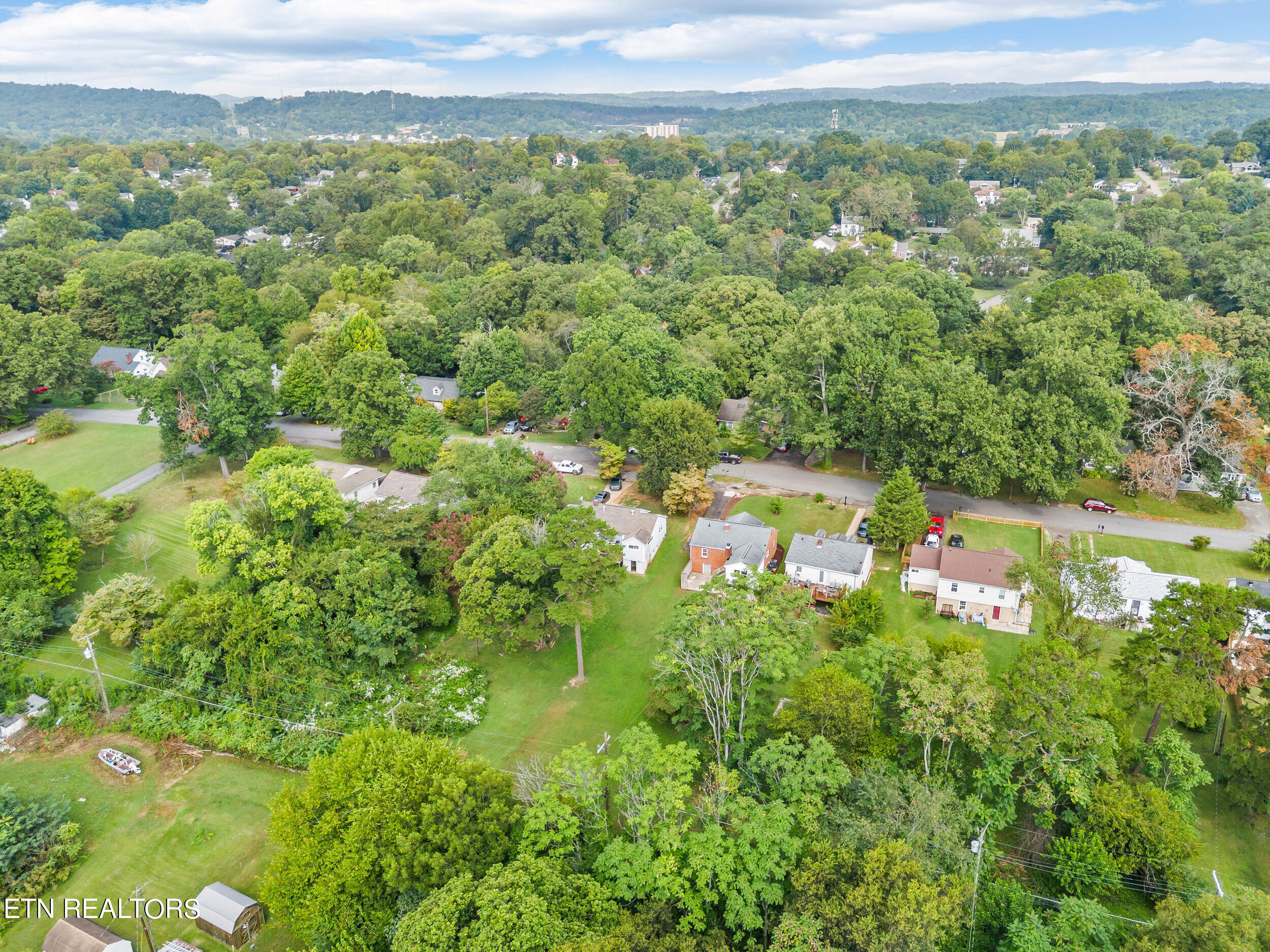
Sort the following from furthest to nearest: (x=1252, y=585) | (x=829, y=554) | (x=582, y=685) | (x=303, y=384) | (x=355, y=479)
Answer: (x=303, y=384), (x=355, y=479), (x=829, y=554), (x=1252, y=585), (x=582, y=685)

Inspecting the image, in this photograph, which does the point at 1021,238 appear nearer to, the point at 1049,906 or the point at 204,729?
the point at 1049,906

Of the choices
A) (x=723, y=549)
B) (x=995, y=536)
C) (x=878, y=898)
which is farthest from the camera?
(x=995, y=536)

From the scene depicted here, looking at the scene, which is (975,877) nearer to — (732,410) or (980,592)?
(980,592)

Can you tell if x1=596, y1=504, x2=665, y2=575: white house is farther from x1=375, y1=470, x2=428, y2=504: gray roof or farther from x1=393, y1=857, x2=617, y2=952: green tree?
x1=393, y1=857, x2=617, y2=952: green tree

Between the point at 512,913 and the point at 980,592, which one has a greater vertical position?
the point at 512,913

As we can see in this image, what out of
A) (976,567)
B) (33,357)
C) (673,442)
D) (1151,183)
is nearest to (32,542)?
(33,357)

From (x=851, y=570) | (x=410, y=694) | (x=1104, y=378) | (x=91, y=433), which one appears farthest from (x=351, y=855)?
(x=91, y=433)

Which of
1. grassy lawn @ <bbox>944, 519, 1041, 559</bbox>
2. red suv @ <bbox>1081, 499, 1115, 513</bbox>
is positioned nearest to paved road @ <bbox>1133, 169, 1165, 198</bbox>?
red suv @ <bbox>1081, 499, 1115, 513</bbox>
